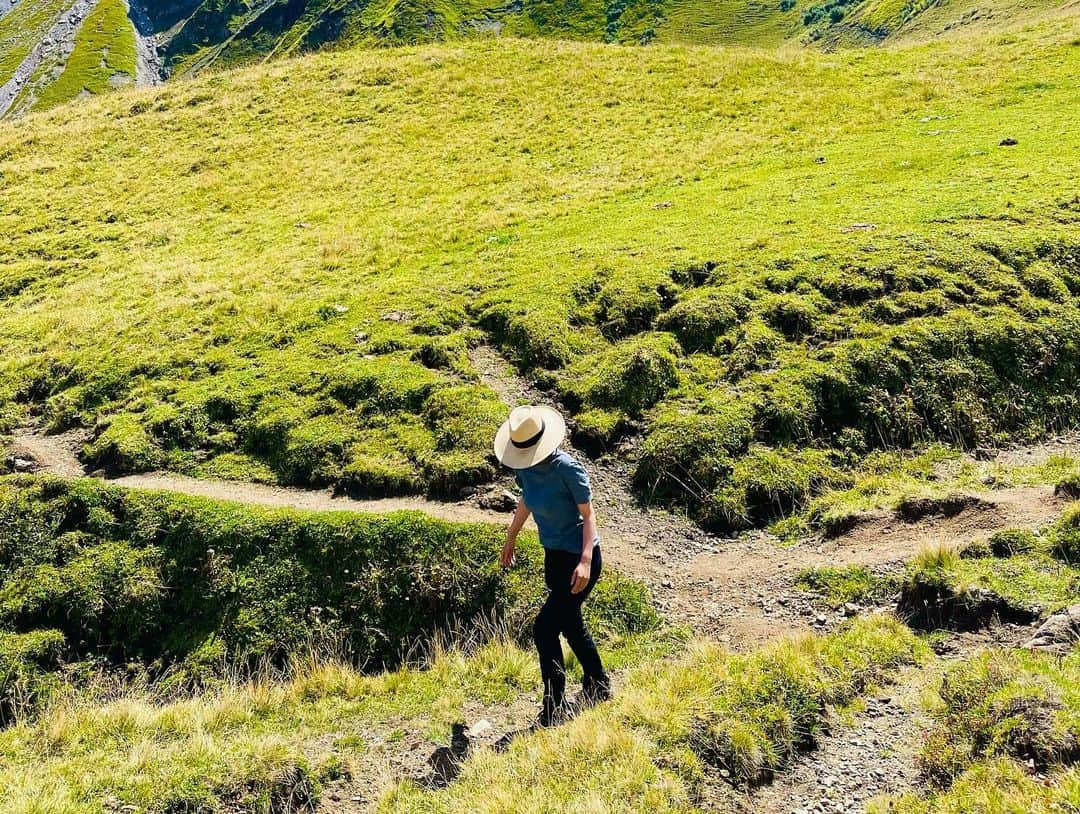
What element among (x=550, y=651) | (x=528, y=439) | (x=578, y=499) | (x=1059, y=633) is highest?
(x=528, y=439)

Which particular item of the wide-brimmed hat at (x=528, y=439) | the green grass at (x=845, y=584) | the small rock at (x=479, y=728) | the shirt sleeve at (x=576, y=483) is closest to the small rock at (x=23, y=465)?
the small rock at (x=479, y=728)

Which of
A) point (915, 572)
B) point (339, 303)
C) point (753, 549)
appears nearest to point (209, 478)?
point (339, 303)

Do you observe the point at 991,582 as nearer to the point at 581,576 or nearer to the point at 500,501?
the point at 581,576

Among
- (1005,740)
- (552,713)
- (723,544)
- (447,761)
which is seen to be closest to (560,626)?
(552,713)

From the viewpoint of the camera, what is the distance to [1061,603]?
9.45 meters

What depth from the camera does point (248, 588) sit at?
43.9 ft

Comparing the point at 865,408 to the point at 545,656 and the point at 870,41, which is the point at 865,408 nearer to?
the point at 545,656

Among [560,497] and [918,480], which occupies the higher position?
[560,497]

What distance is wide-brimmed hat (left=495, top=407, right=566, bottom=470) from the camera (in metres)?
8.53

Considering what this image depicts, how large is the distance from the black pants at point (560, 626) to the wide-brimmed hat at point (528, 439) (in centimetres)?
129

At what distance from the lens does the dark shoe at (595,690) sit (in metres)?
9.40

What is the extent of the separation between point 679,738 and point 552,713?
2030 millimetres

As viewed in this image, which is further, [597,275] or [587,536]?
[597,275]

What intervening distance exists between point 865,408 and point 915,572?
594 cm
